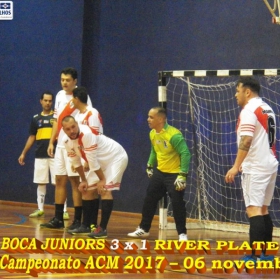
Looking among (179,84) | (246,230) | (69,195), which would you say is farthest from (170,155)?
(69,195)

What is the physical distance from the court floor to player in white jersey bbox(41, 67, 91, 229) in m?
0.31

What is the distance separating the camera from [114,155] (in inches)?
337

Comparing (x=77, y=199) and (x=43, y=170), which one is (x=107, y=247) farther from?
(x=43, y=170)

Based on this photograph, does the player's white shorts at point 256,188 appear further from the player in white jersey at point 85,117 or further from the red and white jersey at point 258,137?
the player in white jersey at point 85,117

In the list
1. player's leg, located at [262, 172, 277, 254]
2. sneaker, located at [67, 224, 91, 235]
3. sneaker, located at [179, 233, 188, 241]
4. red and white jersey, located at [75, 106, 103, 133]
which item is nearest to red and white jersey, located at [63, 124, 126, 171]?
red and white jersey, located at [75, 106, 103, 133]

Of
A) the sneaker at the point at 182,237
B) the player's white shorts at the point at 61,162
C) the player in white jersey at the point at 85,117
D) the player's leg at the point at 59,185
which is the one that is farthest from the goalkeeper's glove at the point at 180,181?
the player's leg at the point at 59,185

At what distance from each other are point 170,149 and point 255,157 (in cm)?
198

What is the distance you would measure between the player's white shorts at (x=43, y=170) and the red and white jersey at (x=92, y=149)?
10.2ft

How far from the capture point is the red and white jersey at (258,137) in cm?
659

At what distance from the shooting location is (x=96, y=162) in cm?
822

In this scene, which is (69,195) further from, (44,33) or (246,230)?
(246,230)

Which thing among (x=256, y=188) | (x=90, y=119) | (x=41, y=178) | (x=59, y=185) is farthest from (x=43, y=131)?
(x=256, y=188)

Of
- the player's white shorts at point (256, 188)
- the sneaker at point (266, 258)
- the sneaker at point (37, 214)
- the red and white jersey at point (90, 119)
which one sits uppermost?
the red and white jersey at point (90, 119)

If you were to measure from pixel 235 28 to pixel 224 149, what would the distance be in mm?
1676
